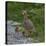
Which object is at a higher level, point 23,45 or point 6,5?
point 6,5

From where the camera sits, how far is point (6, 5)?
152 centimetres

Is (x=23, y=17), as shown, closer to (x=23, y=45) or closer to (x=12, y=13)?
(x=12, y=13)

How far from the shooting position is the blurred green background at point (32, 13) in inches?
60.4

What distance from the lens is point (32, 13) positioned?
1.59 meters

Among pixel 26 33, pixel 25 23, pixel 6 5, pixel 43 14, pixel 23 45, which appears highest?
pixel 6 5

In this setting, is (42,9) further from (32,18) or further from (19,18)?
(19,18)

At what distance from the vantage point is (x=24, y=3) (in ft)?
5.17

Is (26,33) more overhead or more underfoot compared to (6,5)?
more underfoot

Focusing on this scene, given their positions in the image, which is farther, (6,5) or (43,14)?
(43,14)

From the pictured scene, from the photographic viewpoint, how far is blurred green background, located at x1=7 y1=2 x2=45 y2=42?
1535 mm

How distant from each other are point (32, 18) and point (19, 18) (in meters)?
0.18

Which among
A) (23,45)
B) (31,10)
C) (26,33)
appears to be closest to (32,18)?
(31,10)

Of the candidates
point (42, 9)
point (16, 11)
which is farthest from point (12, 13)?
point (42, 9)

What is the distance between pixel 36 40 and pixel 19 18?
0.38 meters
